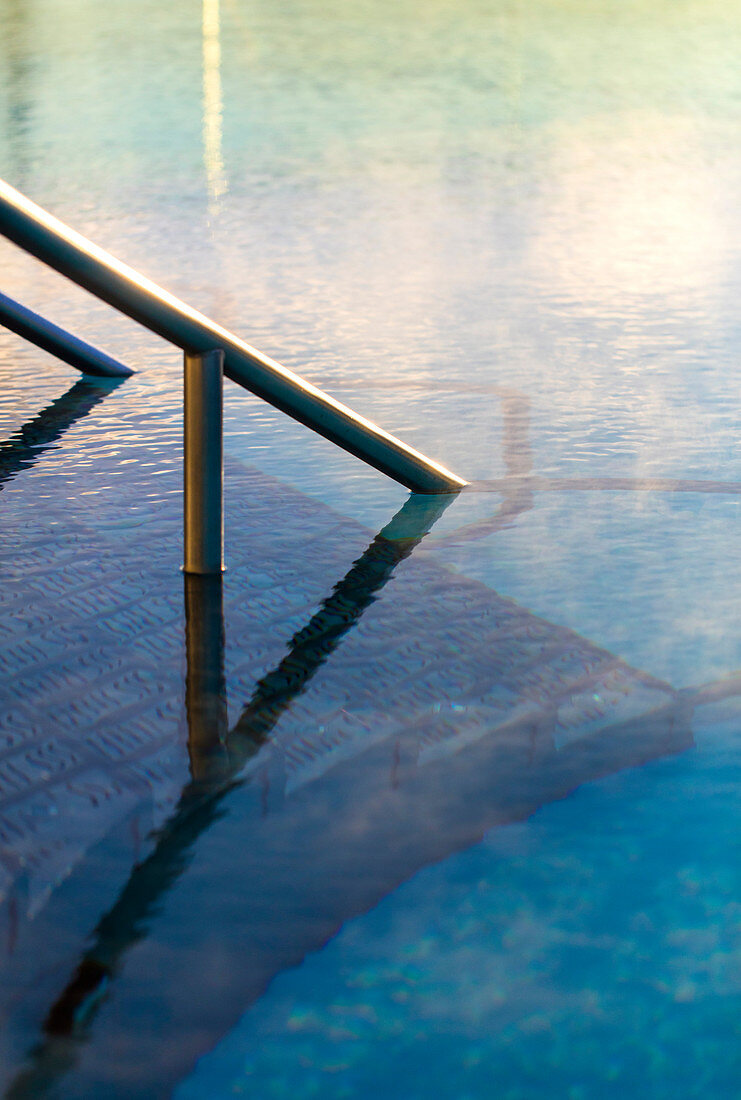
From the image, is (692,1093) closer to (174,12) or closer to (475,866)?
(475,866)

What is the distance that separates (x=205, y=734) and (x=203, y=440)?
0.84 meters

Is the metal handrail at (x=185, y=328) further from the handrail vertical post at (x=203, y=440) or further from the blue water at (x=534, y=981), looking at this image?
the blue water at (x=534, y=981)

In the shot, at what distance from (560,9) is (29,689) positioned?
22874 mm

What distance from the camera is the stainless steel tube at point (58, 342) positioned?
14.8 feet

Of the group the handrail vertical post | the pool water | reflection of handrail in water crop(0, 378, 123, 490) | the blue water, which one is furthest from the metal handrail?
the blue water

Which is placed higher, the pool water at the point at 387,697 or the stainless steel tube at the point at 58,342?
the stainless steel tube at the point at 58,342

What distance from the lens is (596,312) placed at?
588 cm

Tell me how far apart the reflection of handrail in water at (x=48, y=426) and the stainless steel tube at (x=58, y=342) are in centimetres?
5

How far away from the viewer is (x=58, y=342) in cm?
471

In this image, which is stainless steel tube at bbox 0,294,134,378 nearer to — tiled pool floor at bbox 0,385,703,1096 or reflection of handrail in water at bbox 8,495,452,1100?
tiled pool floor at bbox 0,385,703,1096

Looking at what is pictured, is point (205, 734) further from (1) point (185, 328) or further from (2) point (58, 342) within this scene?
(2) point (58, 342)

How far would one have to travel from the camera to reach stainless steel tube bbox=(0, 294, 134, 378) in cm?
452

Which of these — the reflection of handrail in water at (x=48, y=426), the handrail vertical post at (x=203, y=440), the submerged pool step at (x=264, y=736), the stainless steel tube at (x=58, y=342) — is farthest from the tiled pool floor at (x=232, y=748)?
the stainless steel tube at (x=58, y=342)

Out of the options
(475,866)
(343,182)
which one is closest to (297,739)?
(475,866)
